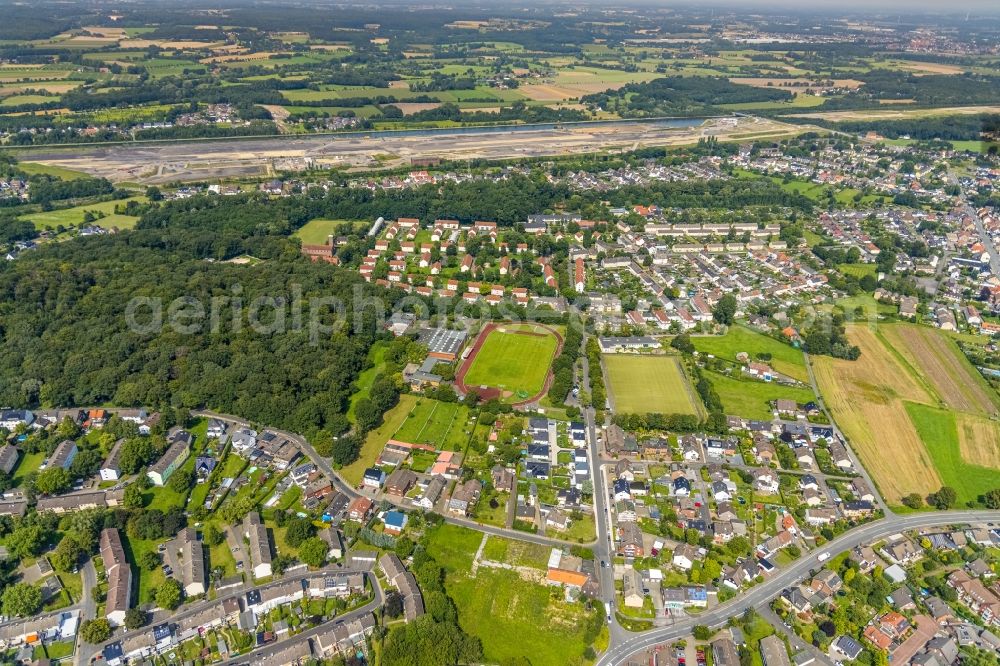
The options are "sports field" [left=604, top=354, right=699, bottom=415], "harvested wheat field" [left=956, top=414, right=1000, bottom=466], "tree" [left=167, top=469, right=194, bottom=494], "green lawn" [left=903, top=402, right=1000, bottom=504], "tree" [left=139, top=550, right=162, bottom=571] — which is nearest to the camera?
"tree" [left=139, top=550, right=162, bottom=571]

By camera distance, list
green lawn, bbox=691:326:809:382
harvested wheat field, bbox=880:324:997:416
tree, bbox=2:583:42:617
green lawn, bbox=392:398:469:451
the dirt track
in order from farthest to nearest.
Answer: green lawn, bbox=691:326:809:382, harvested wheat field, bbox=880:324:997:416, the dirt track, green lawn, bbox=392:398:469:451, tree, bbox=2:583:42:617

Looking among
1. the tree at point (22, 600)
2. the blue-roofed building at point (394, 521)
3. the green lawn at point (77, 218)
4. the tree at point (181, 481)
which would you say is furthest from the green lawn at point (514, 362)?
the green lawn at point (77, 218)

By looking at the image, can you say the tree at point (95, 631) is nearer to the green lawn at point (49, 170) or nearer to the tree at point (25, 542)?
the tree at point (25, 542)

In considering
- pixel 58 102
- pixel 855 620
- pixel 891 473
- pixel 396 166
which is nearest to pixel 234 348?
pixel 855 620

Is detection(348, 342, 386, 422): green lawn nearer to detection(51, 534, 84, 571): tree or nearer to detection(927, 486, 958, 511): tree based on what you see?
detection(51, 534, 84, 571): tree

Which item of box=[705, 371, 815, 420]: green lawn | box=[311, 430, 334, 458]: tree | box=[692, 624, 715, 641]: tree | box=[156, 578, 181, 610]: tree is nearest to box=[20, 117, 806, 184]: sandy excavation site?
box=[311, 430, 334, 458]: tree

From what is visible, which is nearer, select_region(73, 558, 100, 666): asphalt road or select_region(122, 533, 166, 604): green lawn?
select_region(73, 558, 100, 666): asphalt road

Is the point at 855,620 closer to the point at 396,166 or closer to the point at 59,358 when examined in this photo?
the point at 59,358
